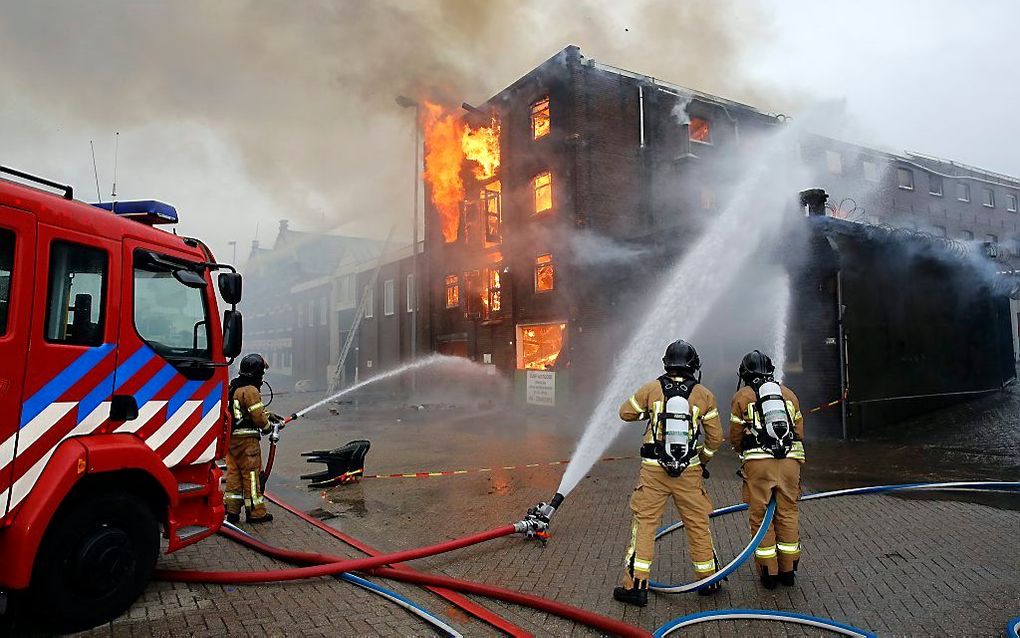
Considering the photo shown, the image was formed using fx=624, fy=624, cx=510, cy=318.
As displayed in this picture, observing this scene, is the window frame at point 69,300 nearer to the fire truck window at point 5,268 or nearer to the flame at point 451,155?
the fire truck window at point 5,268

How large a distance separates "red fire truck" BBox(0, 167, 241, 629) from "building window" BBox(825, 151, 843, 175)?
937 inches

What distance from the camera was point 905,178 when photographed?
26.8 metres

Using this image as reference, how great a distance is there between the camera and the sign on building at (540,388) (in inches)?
687

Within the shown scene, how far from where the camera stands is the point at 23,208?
341 centimetres

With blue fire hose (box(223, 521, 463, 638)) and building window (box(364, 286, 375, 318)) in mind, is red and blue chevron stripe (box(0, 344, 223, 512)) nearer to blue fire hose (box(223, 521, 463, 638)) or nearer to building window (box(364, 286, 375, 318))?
blue fire hose (box(223, 521, 463, 638))

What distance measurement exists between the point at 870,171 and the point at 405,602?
2786cm

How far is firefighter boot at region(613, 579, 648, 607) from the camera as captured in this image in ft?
13.6

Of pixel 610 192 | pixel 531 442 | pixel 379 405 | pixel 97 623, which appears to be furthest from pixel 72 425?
pixel 379 405

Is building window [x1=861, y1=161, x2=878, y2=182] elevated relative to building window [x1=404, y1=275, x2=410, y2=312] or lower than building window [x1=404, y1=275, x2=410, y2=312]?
elevated

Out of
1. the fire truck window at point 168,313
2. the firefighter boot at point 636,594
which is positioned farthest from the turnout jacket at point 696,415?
the fire truck window at point 168,313

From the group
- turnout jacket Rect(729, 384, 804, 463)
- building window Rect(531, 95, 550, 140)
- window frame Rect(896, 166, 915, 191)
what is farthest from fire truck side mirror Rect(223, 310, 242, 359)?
window frame Rect(896, 166, 915, 191)

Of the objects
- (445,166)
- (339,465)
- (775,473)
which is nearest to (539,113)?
(445,166)

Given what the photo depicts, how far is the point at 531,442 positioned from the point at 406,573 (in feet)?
26.1

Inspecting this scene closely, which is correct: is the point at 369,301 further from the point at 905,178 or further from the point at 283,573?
the point at 283,573
